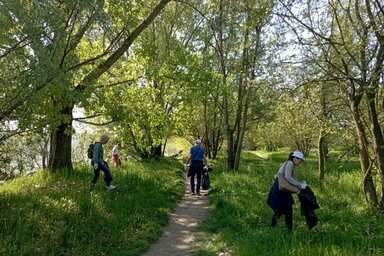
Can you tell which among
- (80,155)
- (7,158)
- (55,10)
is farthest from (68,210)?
(80,155)

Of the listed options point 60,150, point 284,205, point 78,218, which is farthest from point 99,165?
point 284,205

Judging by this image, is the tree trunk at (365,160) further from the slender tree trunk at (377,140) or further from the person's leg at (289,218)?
the person's leg at (289,218)

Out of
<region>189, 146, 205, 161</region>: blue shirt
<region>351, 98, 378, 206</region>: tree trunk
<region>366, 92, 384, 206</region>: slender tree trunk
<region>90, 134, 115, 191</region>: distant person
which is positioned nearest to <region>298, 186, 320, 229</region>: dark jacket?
<region>366, 92, 384, 206</region>: slender tree trunk

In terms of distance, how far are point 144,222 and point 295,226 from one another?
3464 mm

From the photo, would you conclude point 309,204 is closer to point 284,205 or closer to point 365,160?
point 284,205

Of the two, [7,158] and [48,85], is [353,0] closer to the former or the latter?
[48,85]

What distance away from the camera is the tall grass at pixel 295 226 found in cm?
586

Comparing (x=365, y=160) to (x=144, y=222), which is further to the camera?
(x=365, y=160)

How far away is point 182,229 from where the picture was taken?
876 cm

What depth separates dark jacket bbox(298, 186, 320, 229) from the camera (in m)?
7.11

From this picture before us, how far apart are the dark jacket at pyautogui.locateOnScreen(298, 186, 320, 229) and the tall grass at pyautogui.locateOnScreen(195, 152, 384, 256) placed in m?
0.22

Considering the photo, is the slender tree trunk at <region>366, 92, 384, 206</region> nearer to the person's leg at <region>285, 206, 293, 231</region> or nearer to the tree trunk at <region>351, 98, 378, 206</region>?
the tree trunk at <region>351, 98, 378, 206</region>

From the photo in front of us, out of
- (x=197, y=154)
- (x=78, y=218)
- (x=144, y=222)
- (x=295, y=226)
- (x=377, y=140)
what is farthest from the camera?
(x=197, y=154)

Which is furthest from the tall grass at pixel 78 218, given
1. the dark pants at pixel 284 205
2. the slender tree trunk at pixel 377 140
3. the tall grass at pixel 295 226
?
the slender tree trunk at pixel 377 140
